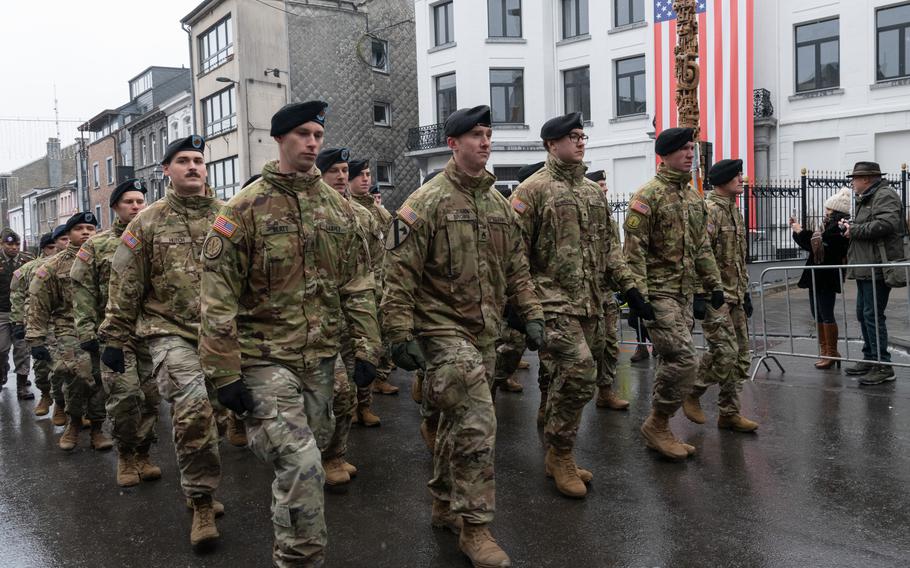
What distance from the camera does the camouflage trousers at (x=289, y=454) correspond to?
3.38 meters

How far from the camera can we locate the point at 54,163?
75.5m

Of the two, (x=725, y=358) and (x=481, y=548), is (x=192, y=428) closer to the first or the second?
(x=481, y=548)

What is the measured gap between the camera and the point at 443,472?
4383 millimetres

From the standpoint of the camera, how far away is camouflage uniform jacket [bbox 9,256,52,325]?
9.20m

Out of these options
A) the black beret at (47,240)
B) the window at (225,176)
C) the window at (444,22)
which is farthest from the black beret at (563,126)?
the window at (225,176)

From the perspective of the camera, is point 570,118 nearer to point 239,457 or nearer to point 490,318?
point 490,318

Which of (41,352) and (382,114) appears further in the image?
(382,114)

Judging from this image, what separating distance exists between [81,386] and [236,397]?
4.63 meters

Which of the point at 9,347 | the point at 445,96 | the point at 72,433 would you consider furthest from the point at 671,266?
the point at 445,96

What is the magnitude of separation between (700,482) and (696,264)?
172cm

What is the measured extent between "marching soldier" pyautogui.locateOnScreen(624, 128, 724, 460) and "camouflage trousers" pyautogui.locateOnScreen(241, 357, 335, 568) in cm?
291

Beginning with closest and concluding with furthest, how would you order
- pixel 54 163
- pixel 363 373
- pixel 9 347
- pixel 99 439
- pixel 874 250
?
1. pixel 363 373
2. pixel 99 439
3. pixel 874 250
4. pixel 9 347
5. pixel 54 163

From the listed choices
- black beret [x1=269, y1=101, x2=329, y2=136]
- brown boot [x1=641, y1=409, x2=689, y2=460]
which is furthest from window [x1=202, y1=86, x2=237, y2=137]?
black beret [x1=269, y1=101, x2=329, y2=136]

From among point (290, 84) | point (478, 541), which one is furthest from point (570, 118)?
point (290, 84)
